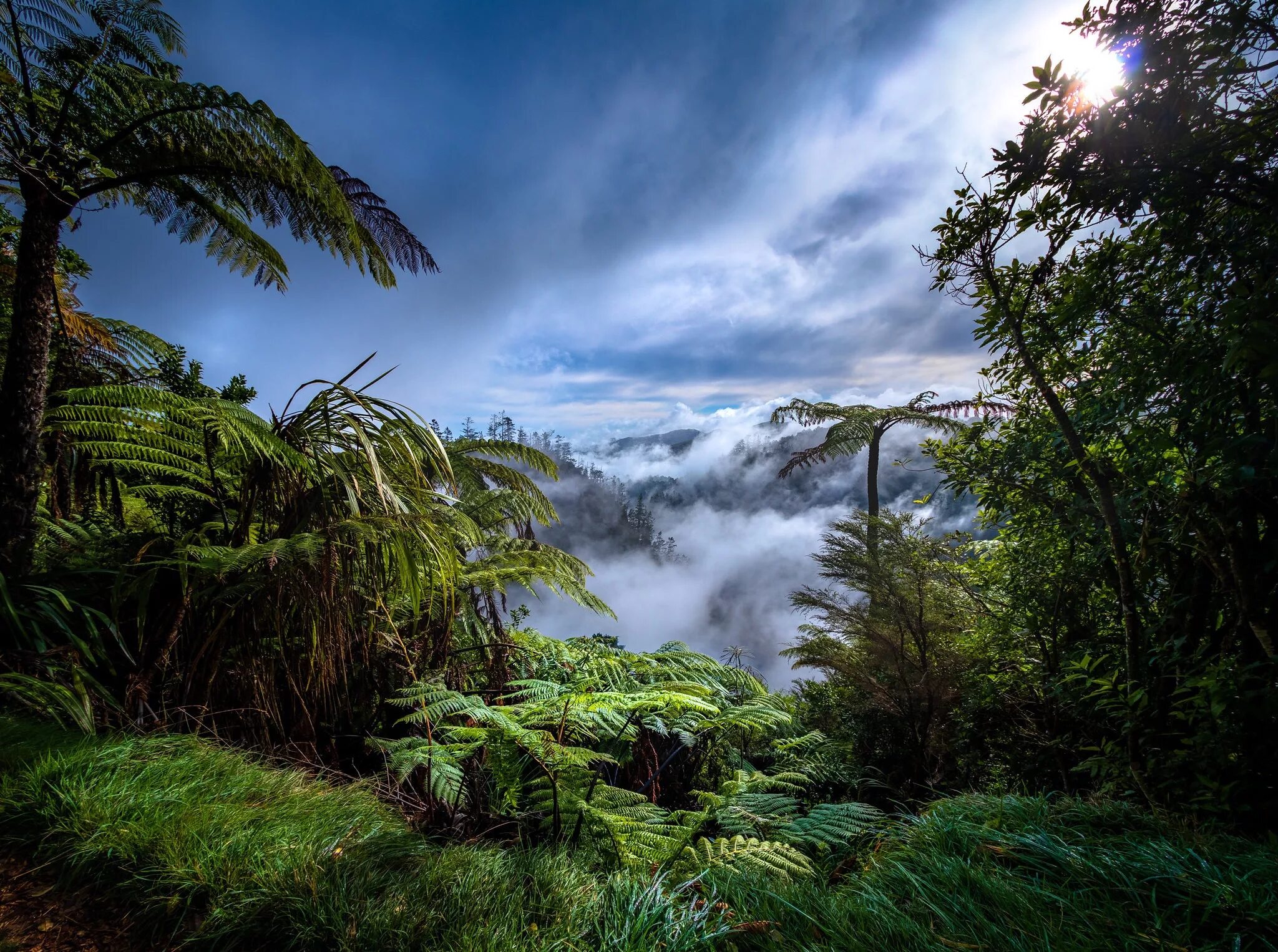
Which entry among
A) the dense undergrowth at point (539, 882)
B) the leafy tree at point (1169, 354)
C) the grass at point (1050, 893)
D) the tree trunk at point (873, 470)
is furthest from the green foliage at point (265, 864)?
the tree trunk at point (873, 470)

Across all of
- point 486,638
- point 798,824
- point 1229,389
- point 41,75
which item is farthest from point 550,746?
point 41,75

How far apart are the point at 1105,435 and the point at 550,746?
2.36 metres

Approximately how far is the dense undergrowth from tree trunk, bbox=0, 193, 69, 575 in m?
1.18

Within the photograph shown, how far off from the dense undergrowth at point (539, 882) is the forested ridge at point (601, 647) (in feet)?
0.03

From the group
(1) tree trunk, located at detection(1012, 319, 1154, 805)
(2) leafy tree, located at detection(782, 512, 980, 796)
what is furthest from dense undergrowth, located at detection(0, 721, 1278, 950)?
(2) leafy tree, located at detection(782, 512, 980, 796)

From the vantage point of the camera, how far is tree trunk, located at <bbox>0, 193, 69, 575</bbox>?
2.13 meters

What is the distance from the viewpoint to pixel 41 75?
2.62 m

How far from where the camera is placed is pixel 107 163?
9.56ft

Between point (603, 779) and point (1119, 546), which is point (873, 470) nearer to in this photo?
point (1119, 546)

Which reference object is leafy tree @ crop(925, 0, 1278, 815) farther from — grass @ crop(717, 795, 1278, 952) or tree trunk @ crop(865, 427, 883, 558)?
tree trunk @ crop(865, 427, 883, 558)

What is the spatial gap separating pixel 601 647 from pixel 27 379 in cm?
326

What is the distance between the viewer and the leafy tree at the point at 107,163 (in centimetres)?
218

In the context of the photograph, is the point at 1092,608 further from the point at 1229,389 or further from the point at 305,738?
A: the point at 305,738

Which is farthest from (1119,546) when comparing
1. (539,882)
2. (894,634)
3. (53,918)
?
(53,918)
